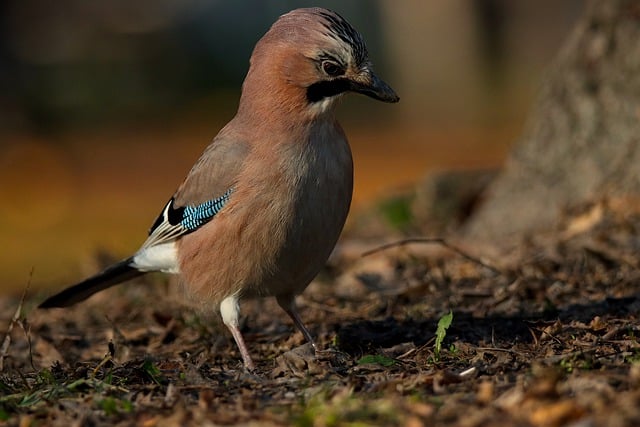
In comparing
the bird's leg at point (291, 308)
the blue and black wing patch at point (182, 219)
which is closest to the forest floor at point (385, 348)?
the bird's leg at point (291, 308)

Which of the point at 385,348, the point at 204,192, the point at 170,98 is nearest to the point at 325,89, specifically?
the point at 204,192

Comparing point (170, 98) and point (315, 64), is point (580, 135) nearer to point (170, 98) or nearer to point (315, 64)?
point (315, 64)

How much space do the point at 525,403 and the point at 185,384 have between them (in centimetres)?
165

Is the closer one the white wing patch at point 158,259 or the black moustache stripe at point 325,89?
the black moustache stripe at point 325,89

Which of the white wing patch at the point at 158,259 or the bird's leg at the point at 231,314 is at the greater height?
the white wing patch at the point at 158,259

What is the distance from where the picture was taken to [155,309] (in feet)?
25.4

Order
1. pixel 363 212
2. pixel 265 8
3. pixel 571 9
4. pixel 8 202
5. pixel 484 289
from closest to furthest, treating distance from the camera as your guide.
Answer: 1. pixel 484 289
2. pixel 363 212
3. pixel 8 202
4. pixel 571 9
5. pixel 265 8

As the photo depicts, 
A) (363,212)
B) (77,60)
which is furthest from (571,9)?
(363,212)

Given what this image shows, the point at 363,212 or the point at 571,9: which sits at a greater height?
the point at 571,9

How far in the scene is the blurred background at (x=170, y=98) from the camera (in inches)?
684

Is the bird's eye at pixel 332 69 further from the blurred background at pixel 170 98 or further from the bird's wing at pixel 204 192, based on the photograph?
the blurred background at pixel 170 98

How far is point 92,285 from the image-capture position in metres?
6.75

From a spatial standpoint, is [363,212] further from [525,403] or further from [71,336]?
[525,403]

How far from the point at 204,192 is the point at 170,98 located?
22.4 meters
